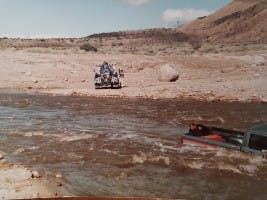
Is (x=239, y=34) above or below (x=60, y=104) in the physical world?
above

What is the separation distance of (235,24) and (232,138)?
83582 mm

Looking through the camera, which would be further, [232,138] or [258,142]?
[232,138]

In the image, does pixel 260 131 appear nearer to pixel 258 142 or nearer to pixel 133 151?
pixel 258 142

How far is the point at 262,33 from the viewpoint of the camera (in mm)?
79562

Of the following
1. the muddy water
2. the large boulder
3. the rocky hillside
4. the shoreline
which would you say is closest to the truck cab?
the muddy water

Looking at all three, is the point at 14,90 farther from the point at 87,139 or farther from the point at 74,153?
the point at 74,153

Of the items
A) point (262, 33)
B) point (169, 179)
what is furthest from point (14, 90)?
point (262, 33)

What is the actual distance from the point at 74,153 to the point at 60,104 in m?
11.5

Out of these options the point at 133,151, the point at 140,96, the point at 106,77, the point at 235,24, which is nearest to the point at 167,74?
the point at 106,77

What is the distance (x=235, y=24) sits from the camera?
302 feet

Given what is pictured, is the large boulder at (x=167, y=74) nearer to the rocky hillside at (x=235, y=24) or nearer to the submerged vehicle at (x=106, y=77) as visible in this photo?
the submerged vehicle at (x=106, y=77)

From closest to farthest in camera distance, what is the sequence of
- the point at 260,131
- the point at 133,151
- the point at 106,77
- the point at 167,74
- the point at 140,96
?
the point at 260,131 < the point at 133,151 < the point at 140,96 < the point at 106,77 < the point at 167,74

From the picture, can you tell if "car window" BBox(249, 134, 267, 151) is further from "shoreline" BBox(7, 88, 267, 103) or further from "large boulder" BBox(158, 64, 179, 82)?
"large boulder" BBox(158, 64, 179, 82)

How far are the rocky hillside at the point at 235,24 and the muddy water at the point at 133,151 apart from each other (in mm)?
57582
